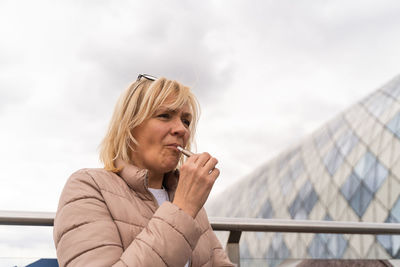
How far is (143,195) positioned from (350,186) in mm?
19155

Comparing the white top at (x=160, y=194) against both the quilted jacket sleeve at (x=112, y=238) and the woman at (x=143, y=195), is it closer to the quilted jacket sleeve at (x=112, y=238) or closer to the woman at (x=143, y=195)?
the woman at (x=143, y=195)

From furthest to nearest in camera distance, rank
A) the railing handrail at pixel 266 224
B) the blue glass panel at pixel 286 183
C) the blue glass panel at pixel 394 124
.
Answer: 1. the blue glass panel at pixel 286 183
2. the blue glass panel at pixel 394 124
3. the railing handrail at pixel 266 224

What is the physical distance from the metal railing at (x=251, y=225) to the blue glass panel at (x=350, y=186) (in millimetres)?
16984

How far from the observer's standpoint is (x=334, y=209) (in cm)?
1928

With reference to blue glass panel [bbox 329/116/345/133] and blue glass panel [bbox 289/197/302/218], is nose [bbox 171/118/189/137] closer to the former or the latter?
blue glass panel [bbox 289/197/302/218]

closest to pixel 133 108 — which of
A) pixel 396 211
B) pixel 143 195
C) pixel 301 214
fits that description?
pixel 143 195

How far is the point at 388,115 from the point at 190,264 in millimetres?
20740

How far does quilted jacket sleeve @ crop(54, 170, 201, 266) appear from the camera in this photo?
1.08 meters

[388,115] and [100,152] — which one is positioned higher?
[100,152]

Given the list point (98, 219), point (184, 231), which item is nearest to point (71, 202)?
point (98, 219)

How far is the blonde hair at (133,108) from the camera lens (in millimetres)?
1539

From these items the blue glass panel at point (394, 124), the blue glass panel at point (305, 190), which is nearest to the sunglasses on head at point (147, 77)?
the blue glass panel at point (394, 124)

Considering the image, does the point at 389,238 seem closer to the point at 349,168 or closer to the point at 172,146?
the point at 349,168

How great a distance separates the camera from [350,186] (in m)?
18.9
